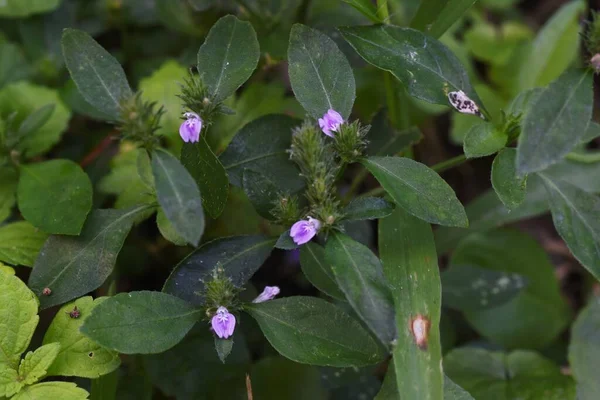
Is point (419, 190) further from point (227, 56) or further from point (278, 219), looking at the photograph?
point (227, 56)

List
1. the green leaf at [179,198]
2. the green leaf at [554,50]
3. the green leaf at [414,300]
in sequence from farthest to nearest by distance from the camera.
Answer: the green leaf at [554,50]
the green leaf at [414,300]
the green leaf at [179,198]

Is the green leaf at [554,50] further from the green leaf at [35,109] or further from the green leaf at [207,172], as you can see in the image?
the green leaf at [35,109]

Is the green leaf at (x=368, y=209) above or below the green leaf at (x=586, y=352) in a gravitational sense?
above

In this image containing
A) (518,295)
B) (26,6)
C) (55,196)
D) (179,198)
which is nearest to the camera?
(179,198)

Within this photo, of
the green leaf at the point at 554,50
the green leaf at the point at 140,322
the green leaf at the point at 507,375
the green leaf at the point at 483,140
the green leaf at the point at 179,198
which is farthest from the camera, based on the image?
the green leaf at the point at 554,50

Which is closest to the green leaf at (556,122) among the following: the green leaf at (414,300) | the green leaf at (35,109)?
the green leaf at (414,300)

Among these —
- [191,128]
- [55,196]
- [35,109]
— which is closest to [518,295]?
[191,128]
